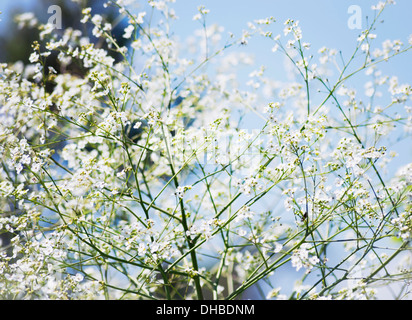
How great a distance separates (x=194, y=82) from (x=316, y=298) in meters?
1.45

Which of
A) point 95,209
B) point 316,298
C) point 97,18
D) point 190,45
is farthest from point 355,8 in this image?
point 95,209

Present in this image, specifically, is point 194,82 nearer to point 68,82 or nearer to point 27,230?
point 68,82

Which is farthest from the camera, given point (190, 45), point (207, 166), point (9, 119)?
point (190, 45)

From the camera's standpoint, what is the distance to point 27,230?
1714 millimetres

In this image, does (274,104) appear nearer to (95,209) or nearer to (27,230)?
(95,209)

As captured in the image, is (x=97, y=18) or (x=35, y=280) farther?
(x=97, y=18)

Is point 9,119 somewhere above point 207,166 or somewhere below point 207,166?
above

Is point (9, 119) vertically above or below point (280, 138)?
above

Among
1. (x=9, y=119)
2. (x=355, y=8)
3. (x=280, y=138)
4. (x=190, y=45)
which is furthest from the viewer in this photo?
(x=190, y=45)

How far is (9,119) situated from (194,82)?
3.36 feet
